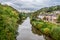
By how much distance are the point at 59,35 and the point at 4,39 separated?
9.87 m

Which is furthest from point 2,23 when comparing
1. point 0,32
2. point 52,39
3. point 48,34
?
point 48,34

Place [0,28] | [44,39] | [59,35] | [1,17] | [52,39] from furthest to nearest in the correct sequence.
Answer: [44,39] < [52,39] < [59,35] < [1,17] < [0,28]

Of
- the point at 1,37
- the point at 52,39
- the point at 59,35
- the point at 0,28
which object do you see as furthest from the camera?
the point at 52,39

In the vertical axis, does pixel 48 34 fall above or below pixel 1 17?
below

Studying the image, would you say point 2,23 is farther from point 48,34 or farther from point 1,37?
point 48,34

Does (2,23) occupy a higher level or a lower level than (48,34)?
higher

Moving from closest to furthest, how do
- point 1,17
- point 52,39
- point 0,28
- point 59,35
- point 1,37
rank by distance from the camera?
point 1,37, point 0,28, point 1,17, point 59,35, point 52,39

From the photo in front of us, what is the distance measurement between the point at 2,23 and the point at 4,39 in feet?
11.1

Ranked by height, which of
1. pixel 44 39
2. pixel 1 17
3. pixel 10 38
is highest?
pixel 1 17

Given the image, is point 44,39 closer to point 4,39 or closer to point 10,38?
point 10,38

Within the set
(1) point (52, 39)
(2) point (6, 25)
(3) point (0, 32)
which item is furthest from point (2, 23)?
(1) point (52, 39)

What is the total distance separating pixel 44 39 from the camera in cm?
3647

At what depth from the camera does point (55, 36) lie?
31500 mm

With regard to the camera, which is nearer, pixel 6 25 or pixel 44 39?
pixel 6 25
